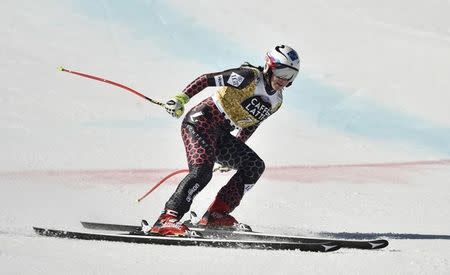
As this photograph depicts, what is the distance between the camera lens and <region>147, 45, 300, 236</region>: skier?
6.78m

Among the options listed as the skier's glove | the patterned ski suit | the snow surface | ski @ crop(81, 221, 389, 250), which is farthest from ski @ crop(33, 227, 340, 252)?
the skier's glove

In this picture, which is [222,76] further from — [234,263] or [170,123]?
[170,123]

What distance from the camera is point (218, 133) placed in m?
7.32

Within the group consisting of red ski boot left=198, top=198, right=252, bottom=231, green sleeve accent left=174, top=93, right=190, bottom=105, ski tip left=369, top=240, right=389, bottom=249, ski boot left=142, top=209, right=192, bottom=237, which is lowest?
red ski boot left=198, top=198, right=252, bottom=231

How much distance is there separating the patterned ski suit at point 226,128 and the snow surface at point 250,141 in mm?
688

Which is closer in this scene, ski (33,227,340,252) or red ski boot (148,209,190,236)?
ski (33,227,340,252)

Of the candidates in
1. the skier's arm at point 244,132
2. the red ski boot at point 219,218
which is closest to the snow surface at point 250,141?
the red ski boot at point 219,218

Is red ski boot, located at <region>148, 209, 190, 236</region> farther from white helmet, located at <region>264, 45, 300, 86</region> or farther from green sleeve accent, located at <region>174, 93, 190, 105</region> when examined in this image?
white helmet, located at <region>264, 45, 300, 86</region>

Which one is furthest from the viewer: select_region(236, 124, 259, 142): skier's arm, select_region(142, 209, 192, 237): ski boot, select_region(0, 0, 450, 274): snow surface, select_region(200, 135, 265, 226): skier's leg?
select_region(236, 124, 259, 142): skier's arm

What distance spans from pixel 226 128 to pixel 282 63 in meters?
0.92

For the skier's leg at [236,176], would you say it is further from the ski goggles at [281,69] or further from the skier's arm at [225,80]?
the ski goggles at [281,69]

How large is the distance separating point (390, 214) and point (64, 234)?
3848mm

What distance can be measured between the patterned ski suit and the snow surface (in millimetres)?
688

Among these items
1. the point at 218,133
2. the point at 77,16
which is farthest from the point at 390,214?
the point at 77,16
